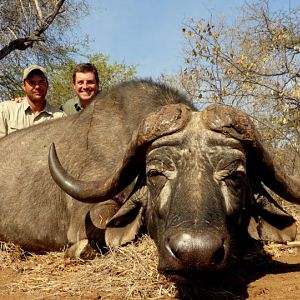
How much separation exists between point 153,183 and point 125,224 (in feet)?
2.56

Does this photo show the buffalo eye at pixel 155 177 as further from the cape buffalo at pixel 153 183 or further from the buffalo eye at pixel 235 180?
the buffalo eye at pixel 235 180

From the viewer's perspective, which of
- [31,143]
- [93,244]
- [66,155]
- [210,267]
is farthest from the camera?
[31,143]

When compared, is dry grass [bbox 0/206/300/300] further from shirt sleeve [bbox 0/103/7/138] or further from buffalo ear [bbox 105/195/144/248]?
shirt sleeve [bbox 0/103/7/138]

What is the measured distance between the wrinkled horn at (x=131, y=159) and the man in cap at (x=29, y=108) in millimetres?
4285

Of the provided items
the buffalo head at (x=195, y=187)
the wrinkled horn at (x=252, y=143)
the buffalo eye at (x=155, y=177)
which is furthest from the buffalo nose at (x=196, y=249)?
the wrinkled horn at (x=252, y=143)

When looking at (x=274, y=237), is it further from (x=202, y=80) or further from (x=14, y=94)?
(x=14, y=94)

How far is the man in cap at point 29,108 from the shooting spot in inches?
336

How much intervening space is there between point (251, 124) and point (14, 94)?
19157 mm

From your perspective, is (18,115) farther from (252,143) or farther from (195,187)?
(195,187)

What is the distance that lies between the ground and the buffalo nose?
68 centimetres

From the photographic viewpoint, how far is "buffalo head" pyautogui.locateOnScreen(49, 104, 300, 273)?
3.23 metres

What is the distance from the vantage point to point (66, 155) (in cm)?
602

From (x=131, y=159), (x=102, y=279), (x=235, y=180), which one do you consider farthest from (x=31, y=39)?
(x=235, y=180)

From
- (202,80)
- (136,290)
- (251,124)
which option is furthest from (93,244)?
(202,80)
